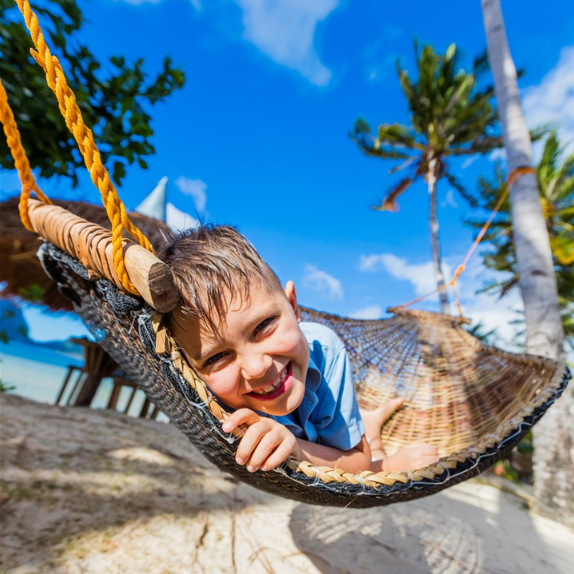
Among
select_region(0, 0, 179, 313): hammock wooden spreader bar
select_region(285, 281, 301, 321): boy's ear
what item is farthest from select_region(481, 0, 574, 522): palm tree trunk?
select_region(0, 0, 179, 313): hammock wooden spreader bar

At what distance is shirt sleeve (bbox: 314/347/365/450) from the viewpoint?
0.85 m

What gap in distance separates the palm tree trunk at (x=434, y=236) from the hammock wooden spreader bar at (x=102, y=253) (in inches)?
267

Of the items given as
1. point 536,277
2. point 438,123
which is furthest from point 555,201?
point 536,277

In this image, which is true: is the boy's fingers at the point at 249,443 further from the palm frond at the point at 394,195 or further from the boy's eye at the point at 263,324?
the palm frond at the point at 394,195

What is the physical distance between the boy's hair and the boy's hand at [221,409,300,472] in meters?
0.14

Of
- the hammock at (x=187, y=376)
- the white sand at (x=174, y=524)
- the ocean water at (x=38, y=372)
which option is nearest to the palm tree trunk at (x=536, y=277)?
the white sand at (x=174, y=524)

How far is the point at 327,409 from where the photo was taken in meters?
0.88

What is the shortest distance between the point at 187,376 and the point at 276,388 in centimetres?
20

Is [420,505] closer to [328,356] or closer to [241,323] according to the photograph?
[328,356]

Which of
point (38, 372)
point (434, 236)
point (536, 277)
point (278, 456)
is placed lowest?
point (278, 456)

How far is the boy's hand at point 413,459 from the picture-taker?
878 mm

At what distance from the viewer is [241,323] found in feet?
1.94

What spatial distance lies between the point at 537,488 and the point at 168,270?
3.56 meters

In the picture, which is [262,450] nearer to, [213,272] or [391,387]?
[213,272]
